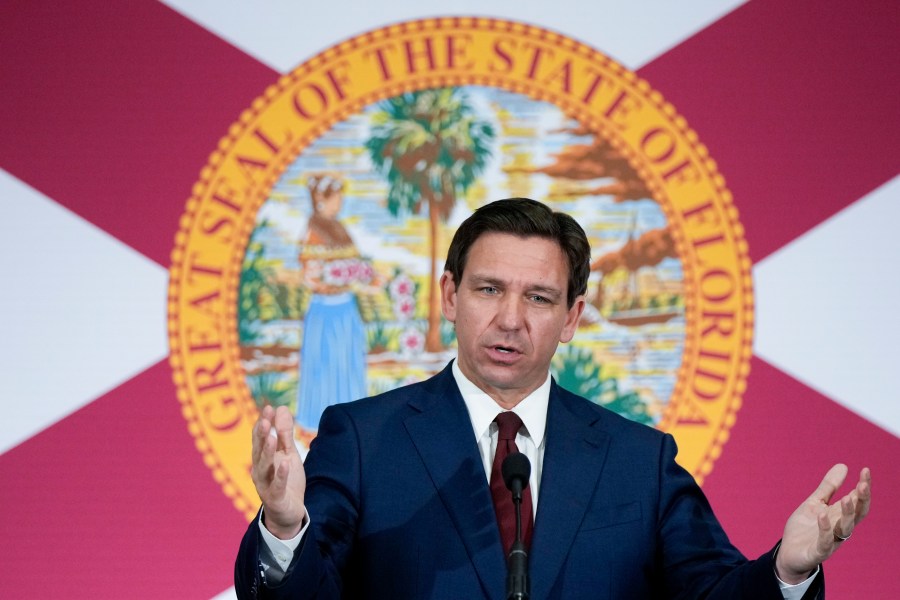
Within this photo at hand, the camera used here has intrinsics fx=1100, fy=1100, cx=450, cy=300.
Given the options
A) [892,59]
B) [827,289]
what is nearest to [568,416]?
[827,289]

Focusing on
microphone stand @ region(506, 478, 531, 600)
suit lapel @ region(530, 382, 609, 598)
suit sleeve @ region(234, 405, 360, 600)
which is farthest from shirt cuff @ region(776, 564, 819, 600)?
suit sleeve @ region(234, 405, 360, 600)

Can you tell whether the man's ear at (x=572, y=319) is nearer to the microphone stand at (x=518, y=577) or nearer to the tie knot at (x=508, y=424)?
the tie knot at (x=508, y=424)

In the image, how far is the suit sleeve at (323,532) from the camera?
165 cm

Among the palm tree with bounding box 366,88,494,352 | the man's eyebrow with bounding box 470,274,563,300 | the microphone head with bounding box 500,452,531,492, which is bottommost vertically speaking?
the microphone head with bounding box 500,452,531,492

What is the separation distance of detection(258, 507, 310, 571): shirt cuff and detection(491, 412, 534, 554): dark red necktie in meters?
0.40

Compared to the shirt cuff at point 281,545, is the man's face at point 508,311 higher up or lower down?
higher up

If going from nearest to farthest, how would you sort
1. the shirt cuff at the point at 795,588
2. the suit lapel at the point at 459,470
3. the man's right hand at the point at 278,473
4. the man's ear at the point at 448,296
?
the man's right hand at the point at 278,473 < the shirt cuff at the point at 795,588 < the suit lapel at the point at 459,470 < the man's ear at the point at 448,296

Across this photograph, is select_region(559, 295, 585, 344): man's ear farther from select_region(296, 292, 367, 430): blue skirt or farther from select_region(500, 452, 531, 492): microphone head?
select_region(296, 292, 367, 430): blue skirt

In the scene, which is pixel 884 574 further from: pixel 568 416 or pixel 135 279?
pixel 135 279

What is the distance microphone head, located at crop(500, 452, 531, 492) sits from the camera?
65.1 inches

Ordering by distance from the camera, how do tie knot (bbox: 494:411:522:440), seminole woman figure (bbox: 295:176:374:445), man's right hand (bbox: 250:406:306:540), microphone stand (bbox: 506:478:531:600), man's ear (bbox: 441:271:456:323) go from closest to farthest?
microphone stand (bbox: 506:478:531:600) → man's right hand (bbox: 250:406:306:540) → tie knot (bbox: 494:411:522:440) → man's ear (bbox: 441:271:456:323) → seminole woman figure (bbox: 295:176:374:445)

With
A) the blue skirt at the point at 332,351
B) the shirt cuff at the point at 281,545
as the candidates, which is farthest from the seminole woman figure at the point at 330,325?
the shirt cuff at the point at 281,545

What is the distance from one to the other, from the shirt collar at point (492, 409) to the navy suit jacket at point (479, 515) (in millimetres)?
26

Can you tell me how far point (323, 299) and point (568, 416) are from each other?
1.17 metres
